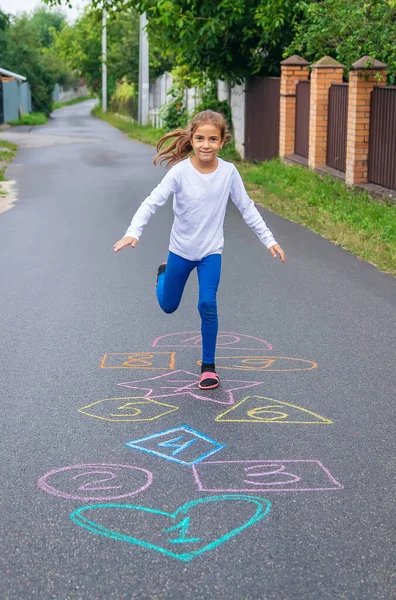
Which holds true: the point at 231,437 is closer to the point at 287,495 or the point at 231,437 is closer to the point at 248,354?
the point at 287,495

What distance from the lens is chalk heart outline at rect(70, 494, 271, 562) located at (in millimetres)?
3457

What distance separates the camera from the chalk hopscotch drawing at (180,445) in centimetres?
445

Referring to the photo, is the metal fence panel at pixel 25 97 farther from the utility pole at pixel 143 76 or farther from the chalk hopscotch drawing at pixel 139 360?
the chalk hopscotch drawing at pixel 139 360

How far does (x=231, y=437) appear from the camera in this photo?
4.73m

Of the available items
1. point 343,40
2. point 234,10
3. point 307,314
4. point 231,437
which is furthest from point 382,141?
point 231,437

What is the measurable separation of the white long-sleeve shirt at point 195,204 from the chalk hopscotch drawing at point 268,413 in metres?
1.02

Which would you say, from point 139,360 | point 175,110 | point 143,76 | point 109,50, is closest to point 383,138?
point 139,360

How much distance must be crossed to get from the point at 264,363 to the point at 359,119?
989 centimetres

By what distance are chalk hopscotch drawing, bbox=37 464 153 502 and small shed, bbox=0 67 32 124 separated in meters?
46.2

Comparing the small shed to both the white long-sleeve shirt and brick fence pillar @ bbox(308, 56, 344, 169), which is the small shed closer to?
brick fence pillar @ bbox(308, 56, 344, 169)

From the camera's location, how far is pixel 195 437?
4.73m

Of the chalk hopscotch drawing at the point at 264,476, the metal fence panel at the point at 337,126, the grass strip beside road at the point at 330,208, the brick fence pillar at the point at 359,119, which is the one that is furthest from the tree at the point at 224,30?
the chalk hopscotch drawing at the point at 264,476

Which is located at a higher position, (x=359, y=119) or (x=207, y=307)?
(x=359, y=119)

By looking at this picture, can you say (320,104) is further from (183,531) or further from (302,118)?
(183,531)
